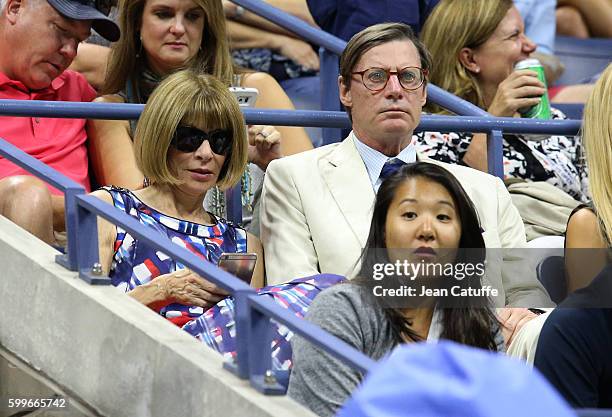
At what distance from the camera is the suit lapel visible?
14.7 feet

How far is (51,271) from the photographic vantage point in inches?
151

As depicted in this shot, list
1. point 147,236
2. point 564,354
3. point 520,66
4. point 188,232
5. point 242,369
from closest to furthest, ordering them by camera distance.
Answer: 1. point 242,369
2. point 147,236
3. point 564,354
4. point 188,232
5. point 520,66

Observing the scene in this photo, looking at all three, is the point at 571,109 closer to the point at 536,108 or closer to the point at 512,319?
the point at 536,108

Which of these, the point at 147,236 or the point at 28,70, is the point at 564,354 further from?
the point at 28,70

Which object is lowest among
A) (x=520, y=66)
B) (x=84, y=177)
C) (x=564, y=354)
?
(x=564, y=354)

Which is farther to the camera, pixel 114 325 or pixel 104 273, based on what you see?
pixel 104 273

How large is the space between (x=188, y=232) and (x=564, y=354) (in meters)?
1.26

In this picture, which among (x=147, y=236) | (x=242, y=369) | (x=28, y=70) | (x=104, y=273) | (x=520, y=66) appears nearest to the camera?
(x=242, y=369)

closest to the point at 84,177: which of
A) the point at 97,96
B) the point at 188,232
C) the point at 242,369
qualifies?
the point at 97,96

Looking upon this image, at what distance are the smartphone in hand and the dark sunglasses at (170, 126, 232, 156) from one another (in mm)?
506

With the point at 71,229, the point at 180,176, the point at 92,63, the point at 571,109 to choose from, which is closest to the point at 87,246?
the point at 71,229

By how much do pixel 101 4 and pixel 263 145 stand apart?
790 millimetres

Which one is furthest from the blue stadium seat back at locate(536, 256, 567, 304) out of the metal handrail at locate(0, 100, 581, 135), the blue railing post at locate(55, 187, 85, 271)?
the blue railing post at locate(55, 187, 85, 271)

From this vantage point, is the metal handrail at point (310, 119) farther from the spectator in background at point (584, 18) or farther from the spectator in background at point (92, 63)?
the spectator in background at point (584, 18)
